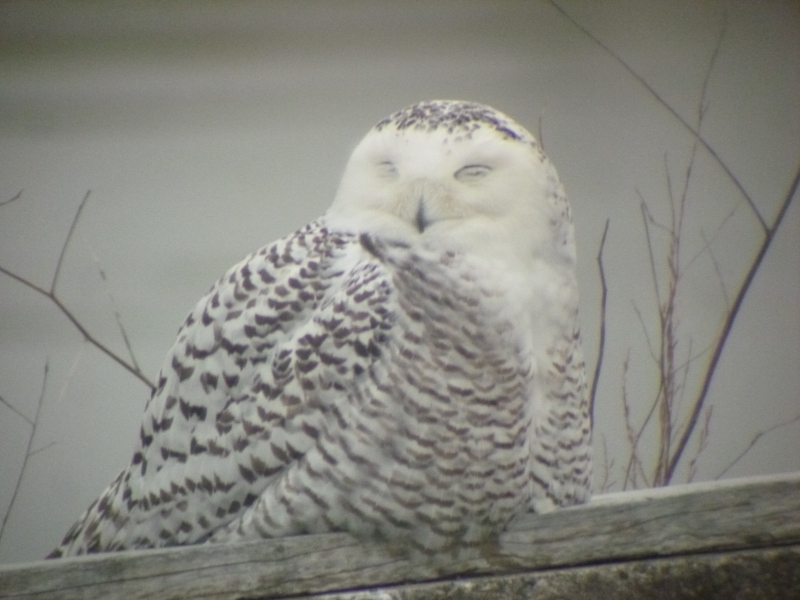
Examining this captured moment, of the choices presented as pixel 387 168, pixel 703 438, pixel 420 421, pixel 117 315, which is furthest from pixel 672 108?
pixel 117 315

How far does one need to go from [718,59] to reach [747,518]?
2.63 feet

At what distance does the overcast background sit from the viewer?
123 centimetres

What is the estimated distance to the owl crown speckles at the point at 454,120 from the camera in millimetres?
903

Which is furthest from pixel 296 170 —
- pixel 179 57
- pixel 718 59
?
pixel 718 59

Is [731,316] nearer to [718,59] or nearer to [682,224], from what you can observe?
[682,224]

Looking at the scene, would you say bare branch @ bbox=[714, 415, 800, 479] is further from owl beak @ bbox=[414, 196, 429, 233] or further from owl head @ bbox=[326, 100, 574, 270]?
owl beak @ bbox=[414, 196, 429, 233]

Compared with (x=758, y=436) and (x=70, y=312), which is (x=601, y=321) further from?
(x=70, y=312)

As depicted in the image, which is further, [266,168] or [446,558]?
[266,168]

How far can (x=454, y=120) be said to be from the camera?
2.98 feet

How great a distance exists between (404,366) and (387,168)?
0.72 feet

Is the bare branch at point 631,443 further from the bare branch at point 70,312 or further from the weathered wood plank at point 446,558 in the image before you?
the bare branch at point 70,312

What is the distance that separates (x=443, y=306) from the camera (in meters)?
0.88

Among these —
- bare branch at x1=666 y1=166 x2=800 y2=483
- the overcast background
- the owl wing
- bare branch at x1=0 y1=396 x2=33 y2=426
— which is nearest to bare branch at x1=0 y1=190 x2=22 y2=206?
the overcast background

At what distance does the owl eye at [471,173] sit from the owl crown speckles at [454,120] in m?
0.04
